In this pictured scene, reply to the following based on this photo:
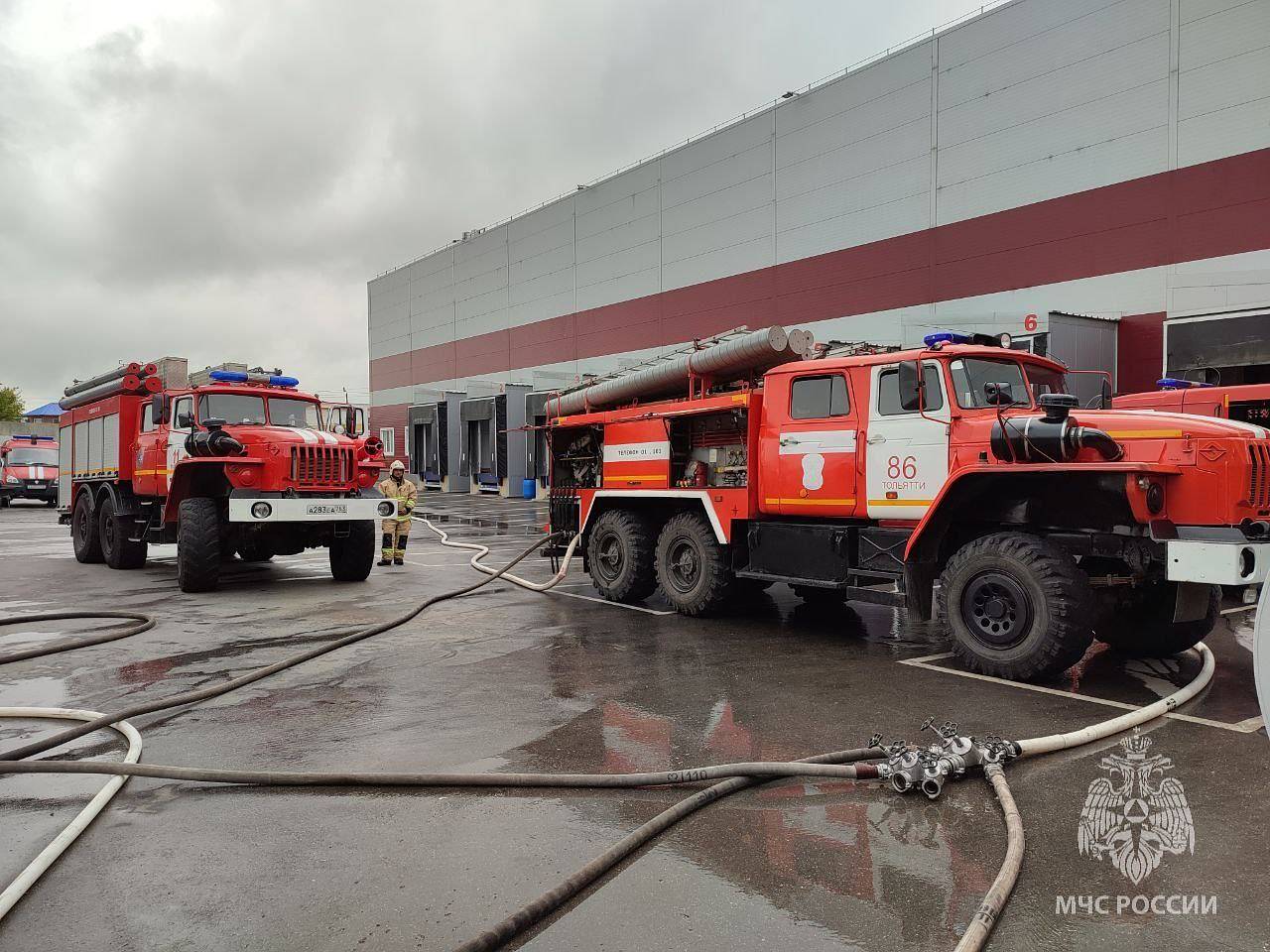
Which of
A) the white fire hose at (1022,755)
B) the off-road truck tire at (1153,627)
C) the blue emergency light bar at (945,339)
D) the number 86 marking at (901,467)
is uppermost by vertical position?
the blue emergency light bar at (945,339)

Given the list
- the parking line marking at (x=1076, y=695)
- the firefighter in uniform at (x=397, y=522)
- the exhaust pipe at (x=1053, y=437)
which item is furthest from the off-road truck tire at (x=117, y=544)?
the exhaust pipe at (x=1053, y=437)

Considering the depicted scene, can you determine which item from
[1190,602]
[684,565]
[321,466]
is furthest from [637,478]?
[1190,602]

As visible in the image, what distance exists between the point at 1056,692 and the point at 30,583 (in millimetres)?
12517

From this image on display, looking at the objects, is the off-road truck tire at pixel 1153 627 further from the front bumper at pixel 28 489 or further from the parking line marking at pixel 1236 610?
the front bumper at pixel 28 489

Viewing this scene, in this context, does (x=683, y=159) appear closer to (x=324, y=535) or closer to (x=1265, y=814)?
(x=324, y=535)

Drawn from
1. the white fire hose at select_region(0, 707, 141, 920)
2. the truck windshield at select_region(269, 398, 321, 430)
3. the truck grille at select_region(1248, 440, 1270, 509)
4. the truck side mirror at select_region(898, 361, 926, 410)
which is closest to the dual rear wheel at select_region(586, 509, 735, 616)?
the truck side mirror at select_region(898, 361, 926, 410)

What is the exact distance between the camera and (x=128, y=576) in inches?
483

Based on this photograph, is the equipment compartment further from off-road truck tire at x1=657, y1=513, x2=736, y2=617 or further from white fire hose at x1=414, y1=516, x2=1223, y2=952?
white fire hose at x1=414, y1=516, x2=1223, y2=952

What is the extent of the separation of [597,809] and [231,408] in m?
9.89

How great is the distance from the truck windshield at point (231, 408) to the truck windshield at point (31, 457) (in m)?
25.2

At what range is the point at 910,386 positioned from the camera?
6.99 meters

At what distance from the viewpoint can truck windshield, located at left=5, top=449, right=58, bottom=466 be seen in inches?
1216

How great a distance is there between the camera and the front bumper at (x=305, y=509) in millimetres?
10148

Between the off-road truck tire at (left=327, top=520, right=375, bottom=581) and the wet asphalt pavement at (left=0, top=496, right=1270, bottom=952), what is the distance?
3781 mm
